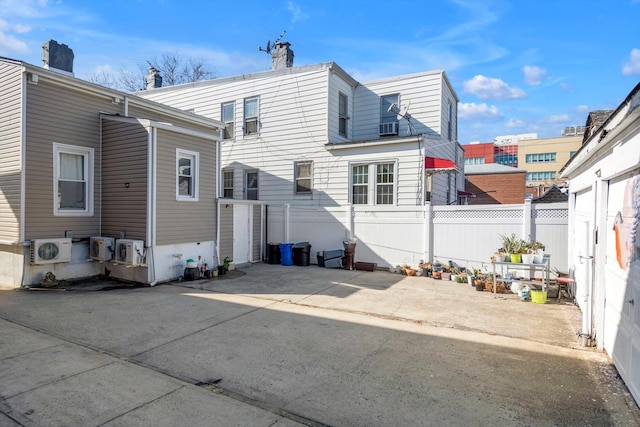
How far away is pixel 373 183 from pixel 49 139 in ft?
29.3

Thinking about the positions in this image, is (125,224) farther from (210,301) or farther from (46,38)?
(46,38)

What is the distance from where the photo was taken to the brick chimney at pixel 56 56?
10312 millimetres

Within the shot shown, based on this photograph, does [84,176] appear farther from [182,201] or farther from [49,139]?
[182,201]

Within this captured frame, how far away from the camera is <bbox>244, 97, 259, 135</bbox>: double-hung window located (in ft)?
48.3

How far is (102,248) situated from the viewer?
8922mm

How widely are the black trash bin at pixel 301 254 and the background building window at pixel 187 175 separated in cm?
367

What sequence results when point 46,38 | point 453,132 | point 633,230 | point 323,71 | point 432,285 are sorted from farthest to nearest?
point 453,132 < point 323,71 < point 46,38 < point 432,285 < point 633,230

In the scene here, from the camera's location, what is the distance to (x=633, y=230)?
341cm

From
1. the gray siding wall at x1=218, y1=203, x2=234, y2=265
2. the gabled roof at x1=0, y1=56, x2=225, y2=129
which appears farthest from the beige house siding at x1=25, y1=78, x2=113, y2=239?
the gray siding wall at x1=218, y1=203, x2=234, y2=265

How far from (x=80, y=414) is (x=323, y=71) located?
1237cm

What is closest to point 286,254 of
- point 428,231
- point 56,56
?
point 428,231

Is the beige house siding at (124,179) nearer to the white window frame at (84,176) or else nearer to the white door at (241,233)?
the white window frame at (84,176)

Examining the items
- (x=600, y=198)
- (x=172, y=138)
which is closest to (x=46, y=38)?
(x=172, y=138)

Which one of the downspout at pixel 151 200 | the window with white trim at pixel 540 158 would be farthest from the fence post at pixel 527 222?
the window with white trim at pixel 540 158
